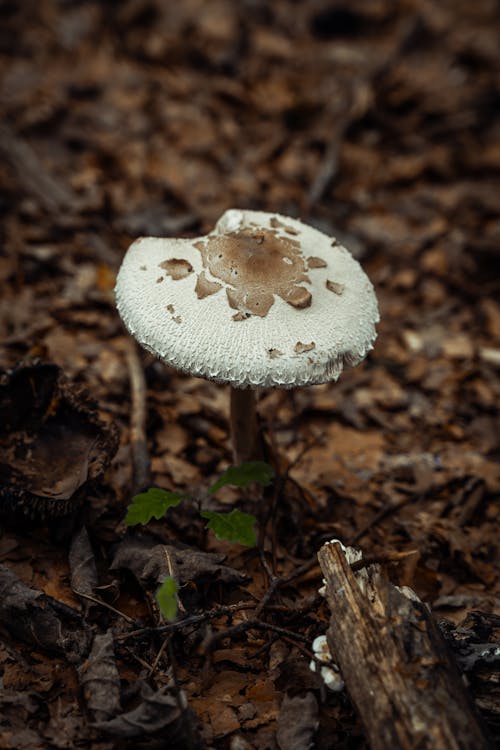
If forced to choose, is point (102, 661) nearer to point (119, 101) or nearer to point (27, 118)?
point (27, 118)

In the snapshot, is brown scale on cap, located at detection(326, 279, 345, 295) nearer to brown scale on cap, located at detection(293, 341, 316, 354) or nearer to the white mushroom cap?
the white mushroom cap

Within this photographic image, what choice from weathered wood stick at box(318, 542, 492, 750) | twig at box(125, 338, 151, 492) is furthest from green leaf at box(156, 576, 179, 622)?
twig at box(125, 338, 151, 492)

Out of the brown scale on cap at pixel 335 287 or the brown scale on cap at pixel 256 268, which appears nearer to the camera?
the brown scale on cap at pixel 256 268

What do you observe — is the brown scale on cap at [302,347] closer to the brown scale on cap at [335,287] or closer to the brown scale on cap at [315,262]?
the brown scale on cap at [335,287]

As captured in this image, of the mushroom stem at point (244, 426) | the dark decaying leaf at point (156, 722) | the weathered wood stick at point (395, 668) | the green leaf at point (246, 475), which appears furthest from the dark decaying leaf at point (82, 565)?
the weathered wood stick at point (395, 668)

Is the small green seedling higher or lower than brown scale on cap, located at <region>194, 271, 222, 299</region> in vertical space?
lower
